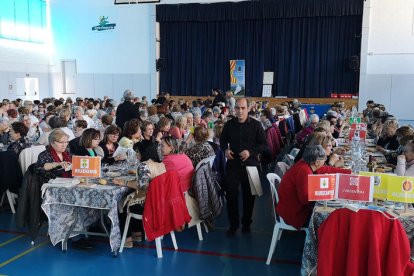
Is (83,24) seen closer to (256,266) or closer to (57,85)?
(57,85)

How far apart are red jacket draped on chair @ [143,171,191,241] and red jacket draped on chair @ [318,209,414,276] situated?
1.73 m


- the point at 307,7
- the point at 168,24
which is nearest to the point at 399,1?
the point at 307,7

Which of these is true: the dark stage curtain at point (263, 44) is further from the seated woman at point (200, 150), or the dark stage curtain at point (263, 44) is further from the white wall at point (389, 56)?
the seated woman at point (200, 150)

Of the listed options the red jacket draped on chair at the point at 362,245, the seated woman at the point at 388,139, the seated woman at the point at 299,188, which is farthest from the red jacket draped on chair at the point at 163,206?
the seated woman at the point at 388,139

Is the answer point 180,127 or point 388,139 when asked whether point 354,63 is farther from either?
point 180,127

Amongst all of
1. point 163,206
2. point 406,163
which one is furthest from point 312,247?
point 406,163

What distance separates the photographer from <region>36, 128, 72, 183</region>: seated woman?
4.57m

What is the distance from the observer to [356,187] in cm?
319

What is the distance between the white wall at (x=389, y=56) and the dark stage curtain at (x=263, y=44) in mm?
509

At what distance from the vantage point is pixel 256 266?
13.9 feet

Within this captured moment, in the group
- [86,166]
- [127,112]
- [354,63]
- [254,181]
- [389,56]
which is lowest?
[254,181]

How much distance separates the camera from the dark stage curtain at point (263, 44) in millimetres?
17766

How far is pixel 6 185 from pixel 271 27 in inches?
598

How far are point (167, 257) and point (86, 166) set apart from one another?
4.00 ft
